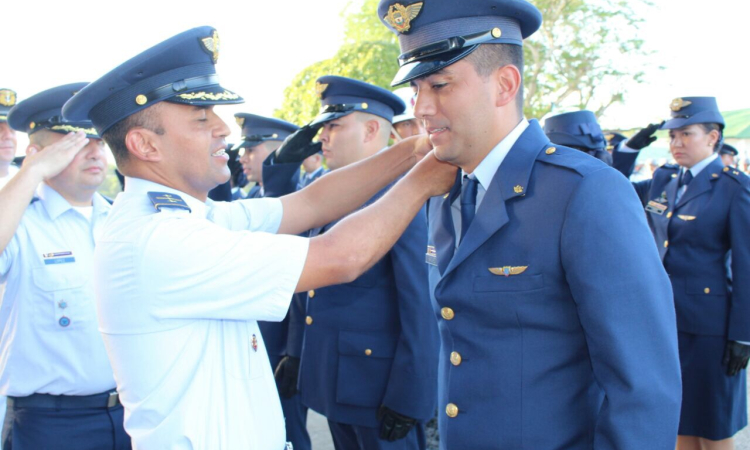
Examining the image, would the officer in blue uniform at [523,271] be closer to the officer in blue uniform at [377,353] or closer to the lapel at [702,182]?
the officer in blue uniform at [377,353]

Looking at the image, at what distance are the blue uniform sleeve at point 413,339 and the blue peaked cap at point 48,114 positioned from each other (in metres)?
1.81

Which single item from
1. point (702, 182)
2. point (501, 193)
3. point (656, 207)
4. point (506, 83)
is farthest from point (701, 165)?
point (501, 193)

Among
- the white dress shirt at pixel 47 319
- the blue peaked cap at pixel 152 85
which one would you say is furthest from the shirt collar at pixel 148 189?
the white dress shirt at pixel 47 319

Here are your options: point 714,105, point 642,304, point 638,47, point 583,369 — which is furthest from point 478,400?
point 638,47

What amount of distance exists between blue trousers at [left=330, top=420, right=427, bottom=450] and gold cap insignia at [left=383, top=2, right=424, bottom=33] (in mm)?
2057

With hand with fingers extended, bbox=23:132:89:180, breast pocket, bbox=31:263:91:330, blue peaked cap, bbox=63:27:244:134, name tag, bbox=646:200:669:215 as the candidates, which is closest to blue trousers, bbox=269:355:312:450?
breast pocket, bbox=31:263:91:330

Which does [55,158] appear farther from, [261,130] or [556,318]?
[261,130]

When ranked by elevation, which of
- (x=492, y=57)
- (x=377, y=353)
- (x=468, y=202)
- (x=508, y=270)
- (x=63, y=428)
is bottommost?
(x=63, y=428)

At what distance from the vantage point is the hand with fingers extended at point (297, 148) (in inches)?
164

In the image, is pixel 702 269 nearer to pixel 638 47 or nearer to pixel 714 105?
pixel 714 105

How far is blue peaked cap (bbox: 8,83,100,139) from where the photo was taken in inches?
124

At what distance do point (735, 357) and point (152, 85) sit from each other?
13.9 feet

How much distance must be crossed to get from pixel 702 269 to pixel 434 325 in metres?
2.57

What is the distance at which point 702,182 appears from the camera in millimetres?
4555
